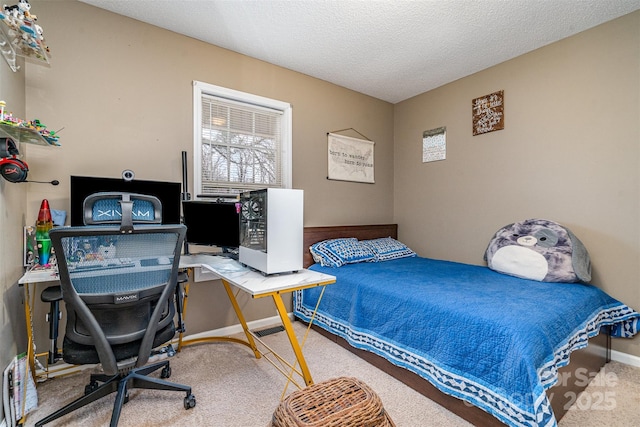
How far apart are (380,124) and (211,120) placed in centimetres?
231

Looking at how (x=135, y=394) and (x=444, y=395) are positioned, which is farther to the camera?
(x=135, y=394)

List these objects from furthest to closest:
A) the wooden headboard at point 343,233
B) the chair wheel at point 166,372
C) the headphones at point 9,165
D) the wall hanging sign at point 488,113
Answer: the wooden headboard at point 343,233
the wall hanging sign at point 488,113
the chair wheel at point 166,372
the headphones at point 9,165

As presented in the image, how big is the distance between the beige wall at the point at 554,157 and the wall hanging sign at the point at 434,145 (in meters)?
0.08

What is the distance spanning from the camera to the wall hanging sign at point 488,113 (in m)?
3.07

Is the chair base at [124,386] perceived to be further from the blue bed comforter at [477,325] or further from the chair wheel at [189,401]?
the blue bed comforter at [477,325]

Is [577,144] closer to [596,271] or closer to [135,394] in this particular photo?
[596,271]

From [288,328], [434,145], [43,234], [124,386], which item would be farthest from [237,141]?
[434,145]

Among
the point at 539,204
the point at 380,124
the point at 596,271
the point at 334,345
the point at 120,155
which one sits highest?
the point at 380,124

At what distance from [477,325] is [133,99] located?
2981 millimetres

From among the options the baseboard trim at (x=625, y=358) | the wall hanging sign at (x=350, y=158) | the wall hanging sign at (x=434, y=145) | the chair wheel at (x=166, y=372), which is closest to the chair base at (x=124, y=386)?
the chair wheel at (x=166, y=372)

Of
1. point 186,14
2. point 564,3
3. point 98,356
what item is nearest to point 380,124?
point 564,3

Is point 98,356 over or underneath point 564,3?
underneath

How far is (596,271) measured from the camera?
2.47 meters

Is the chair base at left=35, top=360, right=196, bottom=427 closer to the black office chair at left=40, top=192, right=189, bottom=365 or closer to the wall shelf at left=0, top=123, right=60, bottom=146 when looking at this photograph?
the black office chair at left=40, top=192, right=189, bottom=365
